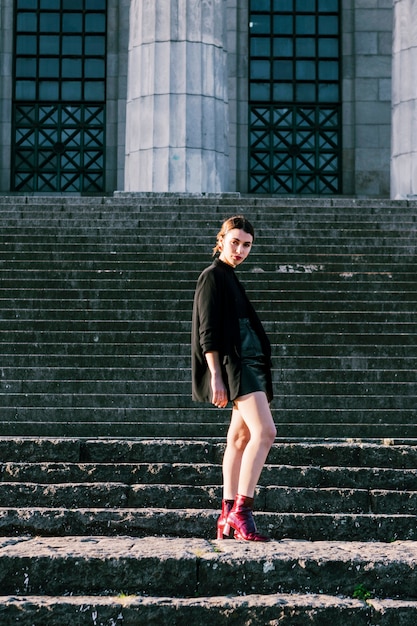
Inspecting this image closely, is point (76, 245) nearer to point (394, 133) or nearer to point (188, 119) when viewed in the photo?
point (188, 119)

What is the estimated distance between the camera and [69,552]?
4.97 meters

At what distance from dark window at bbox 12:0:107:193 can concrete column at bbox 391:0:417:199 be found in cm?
712

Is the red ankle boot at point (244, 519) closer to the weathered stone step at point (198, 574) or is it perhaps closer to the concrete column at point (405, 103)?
the weathered stone step at point (198, 574)

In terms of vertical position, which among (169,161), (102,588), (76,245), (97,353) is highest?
(169,161)

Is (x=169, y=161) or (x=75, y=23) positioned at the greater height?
(x=75, y=23)

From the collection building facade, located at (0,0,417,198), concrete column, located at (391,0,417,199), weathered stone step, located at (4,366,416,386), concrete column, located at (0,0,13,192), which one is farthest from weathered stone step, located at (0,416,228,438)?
concrete column, located at (0,0,13,192)

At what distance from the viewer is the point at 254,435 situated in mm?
5438

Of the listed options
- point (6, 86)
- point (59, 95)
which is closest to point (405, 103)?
point (59, 95)

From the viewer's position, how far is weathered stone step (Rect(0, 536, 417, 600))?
4.86 meters

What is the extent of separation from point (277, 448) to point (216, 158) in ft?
35.1

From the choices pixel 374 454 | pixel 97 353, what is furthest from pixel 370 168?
pixel 374 454

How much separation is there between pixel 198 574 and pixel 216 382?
1.01 m

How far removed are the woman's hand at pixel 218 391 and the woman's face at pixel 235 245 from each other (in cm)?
63

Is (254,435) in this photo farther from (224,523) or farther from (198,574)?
(198,574)
